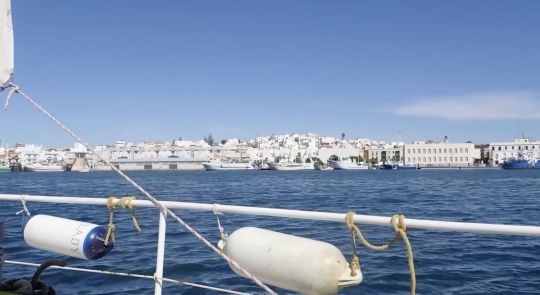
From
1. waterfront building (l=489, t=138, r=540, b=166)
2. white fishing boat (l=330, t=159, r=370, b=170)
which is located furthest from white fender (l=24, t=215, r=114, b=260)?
waterfront building (l=489, t=138, r=540, b=166)

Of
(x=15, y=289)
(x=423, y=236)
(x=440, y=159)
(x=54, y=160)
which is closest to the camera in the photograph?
(x=15, y=289)

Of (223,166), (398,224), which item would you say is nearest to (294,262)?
(398,224)

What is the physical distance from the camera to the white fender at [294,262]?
3.03 meters

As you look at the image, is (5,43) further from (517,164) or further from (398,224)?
(517,164)

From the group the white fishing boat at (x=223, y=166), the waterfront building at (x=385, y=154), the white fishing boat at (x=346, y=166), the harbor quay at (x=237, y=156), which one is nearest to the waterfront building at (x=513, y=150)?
the harbor quay at (x=237, y=156)

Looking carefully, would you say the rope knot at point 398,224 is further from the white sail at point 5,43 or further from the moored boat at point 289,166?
the moored boat at point 289,166

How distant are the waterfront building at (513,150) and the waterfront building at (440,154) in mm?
7510

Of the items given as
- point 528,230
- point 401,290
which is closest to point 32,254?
point 401,290

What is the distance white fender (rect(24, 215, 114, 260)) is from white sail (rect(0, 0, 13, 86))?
1.32m

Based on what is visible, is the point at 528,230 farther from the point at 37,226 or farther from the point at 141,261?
the point at 141,261

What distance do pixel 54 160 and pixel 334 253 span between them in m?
200

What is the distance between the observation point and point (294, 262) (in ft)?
10.1

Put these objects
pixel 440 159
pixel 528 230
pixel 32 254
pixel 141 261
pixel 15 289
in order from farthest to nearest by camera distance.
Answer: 1. pixel 440 159
2. pixel 32 254
3. pixel 141 261
4. pixel 15 289
5. pixel 528 230

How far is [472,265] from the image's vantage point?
370 inches
